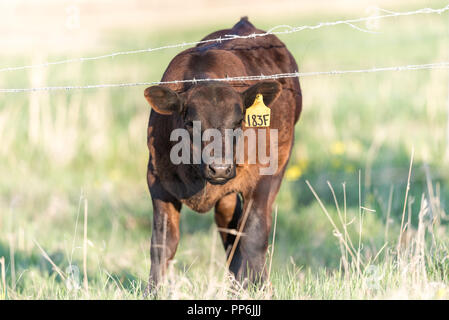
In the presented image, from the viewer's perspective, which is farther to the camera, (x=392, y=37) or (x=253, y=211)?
(x=392, y=37)

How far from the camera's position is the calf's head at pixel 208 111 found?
4.62 metres

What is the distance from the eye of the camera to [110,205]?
8352mm

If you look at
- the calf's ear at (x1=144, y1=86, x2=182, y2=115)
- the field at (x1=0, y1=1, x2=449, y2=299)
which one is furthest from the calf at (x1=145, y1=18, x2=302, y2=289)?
the field at (x1=0, y1=1, x2=449, y2=299)

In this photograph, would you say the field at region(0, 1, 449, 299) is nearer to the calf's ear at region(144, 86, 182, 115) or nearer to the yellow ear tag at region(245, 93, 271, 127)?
the yellow ear tag at region(245, 93, 271, 127)

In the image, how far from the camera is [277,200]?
8094mm

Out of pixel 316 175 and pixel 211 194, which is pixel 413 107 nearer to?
pixel 316 175

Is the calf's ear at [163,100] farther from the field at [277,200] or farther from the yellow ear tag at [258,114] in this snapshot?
the field at [277,200]

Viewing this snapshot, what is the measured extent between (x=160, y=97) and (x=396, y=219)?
3296 mm

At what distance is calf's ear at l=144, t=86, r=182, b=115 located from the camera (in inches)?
184

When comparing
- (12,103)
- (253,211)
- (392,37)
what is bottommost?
(253,211)

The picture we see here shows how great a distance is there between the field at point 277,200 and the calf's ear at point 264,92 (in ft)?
2.67

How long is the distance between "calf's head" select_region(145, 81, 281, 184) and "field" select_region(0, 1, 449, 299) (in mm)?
680
